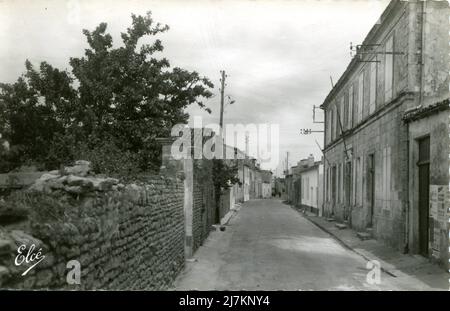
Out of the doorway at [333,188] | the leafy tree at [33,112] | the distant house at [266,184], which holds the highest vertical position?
the leafy tree at [33,112]

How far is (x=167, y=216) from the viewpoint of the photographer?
8.61 metres

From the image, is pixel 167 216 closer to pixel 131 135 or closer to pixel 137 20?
pixel 131 135

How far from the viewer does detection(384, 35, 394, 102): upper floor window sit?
1450 centimetres

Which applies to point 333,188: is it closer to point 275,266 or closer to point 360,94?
point 360,94

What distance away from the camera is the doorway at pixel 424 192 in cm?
1151

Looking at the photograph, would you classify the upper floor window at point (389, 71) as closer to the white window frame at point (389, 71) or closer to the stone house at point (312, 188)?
the white window frame at point (389, 71)

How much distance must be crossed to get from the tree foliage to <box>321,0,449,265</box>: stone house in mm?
7950

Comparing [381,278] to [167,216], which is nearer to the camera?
[167,216]

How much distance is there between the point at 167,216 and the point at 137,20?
12648 mm

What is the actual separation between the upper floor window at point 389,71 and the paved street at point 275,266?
519cm
